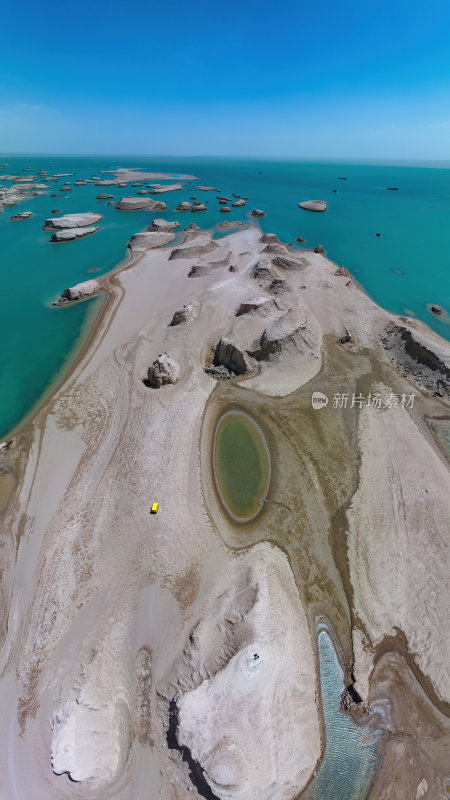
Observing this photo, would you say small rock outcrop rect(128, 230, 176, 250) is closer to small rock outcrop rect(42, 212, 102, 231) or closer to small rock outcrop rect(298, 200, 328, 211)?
small rock outcrop rect(42, 212, 102, 231)

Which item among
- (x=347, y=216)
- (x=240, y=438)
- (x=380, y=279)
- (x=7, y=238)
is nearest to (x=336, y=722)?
(x=240, y=438)

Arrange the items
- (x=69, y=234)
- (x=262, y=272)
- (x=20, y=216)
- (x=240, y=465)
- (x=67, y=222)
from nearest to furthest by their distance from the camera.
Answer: (x=240, y=465)
(x=262, y=272)
(x=69, y=234)
(x=67, y=222)
(x=20, y=216)

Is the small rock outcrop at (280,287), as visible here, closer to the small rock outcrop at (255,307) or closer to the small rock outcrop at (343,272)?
the small rock outcrop at (255,307)

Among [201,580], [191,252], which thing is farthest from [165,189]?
[201,580]

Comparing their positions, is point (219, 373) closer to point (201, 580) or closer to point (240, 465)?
point (240, 465)

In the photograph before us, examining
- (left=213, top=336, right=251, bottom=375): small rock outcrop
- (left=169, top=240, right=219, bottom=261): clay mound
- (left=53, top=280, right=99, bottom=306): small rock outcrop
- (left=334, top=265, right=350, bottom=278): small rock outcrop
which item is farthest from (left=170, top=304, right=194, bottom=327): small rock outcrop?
(left=334, top=265, right=350, bottom=278): small rock outcrop
